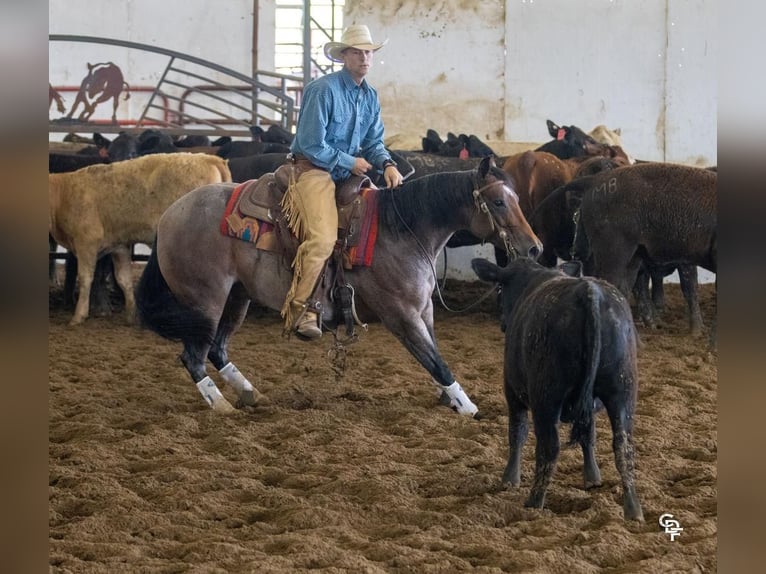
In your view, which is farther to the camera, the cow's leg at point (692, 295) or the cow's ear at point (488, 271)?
the cow's leg at point (692, 295)

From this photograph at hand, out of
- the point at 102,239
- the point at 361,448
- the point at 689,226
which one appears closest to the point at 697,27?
the point at 689,226

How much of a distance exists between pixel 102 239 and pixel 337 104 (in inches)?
197

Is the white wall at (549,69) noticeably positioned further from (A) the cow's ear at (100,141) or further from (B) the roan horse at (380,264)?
(B) the roan horse at (380,264)

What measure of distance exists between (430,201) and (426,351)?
972 millimetres

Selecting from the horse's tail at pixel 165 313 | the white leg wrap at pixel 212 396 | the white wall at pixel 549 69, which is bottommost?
the white leg wrap at pixel 212 396

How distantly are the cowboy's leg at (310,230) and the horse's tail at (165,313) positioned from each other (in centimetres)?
61

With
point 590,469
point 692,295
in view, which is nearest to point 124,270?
Answer: point 692,295

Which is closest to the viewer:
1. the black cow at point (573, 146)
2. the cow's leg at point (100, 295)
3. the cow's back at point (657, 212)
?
the cow's back at point (657, 212)

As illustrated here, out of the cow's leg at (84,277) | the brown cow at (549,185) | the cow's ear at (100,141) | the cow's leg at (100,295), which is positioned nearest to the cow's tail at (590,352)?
the brown cow at (549,185)

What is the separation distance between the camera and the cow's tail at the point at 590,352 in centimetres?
342

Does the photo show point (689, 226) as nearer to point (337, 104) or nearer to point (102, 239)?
point (337, 104)

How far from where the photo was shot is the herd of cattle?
11.7 feet

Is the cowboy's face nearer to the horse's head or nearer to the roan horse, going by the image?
the roan horse

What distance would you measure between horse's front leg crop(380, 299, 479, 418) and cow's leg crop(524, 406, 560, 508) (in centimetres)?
189
